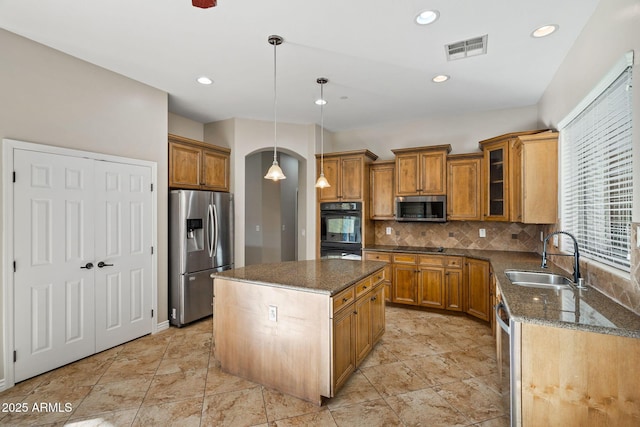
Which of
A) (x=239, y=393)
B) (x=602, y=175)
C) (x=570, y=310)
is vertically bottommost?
(x=239, y=393)

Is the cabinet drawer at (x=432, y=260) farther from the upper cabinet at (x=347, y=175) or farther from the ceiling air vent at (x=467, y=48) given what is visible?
the ceiling air vent at (x=467, y=48)

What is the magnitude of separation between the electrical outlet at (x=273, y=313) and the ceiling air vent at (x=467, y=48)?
2682 millimetres

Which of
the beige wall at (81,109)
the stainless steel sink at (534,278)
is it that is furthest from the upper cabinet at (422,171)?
the beige wall at (81,109)

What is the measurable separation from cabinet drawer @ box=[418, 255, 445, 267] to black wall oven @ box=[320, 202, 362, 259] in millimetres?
932

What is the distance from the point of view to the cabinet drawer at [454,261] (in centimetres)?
414

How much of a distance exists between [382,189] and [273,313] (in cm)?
313

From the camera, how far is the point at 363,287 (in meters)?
2.70

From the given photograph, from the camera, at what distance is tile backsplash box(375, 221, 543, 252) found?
167 inches

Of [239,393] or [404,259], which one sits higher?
[404,259]

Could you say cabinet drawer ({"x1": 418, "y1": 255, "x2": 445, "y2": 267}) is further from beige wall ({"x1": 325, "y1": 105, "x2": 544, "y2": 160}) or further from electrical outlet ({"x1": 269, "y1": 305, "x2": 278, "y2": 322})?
electrical outlet ({"x1": 269, "y1": 305, "x2": 278, "y2": 322})

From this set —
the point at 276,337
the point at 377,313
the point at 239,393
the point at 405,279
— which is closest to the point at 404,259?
the point at 405,279

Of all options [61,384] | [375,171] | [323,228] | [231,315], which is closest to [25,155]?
[61,384]

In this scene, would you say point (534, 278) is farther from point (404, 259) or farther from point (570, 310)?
point (404, 259)

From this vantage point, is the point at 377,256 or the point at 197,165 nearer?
the point at 197,165
